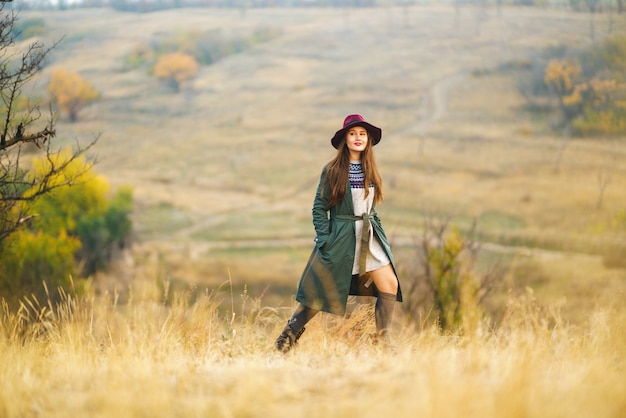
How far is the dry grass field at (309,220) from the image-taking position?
11.8ft

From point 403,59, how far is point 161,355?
82.5 m

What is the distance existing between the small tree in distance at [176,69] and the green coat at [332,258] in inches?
3187

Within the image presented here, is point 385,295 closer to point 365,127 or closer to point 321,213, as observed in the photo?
point 321,213

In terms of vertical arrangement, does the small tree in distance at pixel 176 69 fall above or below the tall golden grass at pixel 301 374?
above

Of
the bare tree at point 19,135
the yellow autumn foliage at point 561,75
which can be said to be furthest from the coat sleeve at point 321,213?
the yellow autumn foliage at point 561,75

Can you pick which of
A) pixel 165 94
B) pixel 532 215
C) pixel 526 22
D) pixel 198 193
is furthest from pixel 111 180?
pixel 526 22

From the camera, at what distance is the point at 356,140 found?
17.0 ft

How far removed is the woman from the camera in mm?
5031

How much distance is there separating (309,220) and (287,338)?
4464 cm

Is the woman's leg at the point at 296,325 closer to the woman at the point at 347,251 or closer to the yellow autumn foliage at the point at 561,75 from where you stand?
the woman at the point at 347,251

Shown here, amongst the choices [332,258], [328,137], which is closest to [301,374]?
[332,258]

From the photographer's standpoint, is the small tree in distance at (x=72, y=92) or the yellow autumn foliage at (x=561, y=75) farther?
the small tree in distance at (x=72, y=92)

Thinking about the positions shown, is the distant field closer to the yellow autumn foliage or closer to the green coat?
the yellow autumn foliage

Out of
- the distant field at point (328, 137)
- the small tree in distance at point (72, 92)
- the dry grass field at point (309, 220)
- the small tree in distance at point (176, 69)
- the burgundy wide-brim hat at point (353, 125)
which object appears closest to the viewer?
the dry grass field at point (309, 220)
